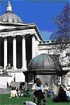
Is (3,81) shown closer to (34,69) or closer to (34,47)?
(34,69)

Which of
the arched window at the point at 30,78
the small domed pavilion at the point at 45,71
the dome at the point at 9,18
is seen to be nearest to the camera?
the small domed pavilion at the point at 45,71

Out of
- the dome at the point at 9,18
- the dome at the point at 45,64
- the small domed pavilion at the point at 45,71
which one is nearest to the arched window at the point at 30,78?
the small domed pavilion at the point at 45,71

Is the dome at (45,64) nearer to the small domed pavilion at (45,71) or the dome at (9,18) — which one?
the small domed pavilion at (45,71)

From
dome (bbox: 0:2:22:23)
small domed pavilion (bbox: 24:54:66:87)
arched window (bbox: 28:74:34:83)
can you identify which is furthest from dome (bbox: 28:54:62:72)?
dome (bbox: 0:2:22:23)

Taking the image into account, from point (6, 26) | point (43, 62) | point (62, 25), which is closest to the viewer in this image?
point (62, 25)

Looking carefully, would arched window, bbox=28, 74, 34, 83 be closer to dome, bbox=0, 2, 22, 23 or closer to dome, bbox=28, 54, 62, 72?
dome, bbox=28, 54, 62, 72

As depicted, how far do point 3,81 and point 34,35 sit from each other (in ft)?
86.3

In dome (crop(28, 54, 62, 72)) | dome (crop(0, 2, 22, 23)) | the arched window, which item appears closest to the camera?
dome (crop(28, 54, 62, 72))

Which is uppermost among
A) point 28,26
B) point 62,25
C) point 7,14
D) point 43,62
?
point 7,14

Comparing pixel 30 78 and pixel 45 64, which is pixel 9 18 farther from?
pixel 45 64

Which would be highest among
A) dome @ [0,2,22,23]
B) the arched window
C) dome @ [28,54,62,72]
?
dome @ [0,2,22,23]

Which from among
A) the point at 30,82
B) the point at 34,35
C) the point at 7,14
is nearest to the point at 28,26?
the point at 34,35

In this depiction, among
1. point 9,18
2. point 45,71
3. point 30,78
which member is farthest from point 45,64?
point 9,18

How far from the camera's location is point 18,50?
230 feet
